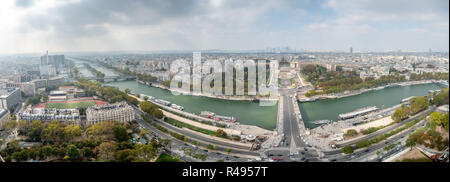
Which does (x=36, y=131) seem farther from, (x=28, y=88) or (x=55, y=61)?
(x=55, y=61)

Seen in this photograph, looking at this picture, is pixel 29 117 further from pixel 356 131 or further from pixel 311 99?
pixel 311 99

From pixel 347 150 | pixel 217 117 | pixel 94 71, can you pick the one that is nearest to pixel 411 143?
pixel 347 150

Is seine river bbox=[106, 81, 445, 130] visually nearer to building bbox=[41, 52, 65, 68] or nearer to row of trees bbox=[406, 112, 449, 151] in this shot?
row of trees bbox=[406, 112, 449, 151]

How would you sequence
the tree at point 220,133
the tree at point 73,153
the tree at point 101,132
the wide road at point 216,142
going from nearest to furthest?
the tree at point 73,153
the wide road at point 216,142
the tree at point 101,132
the tree at point 220,133

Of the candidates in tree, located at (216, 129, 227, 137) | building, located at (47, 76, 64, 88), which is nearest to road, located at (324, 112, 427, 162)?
tree, located at (216, 129, 227, 137)

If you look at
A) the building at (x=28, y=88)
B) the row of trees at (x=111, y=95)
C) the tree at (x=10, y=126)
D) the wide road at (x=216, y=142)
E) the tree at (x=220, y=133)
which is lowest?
the wide road at (x=216, y=142)

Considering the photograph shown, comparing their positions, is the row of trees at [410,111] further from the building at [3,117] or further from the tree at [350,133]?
the building at [3,117]

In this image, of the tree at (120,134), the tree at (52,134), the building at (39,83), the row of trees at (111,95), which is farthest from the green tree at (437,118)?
the building at (39,83)
